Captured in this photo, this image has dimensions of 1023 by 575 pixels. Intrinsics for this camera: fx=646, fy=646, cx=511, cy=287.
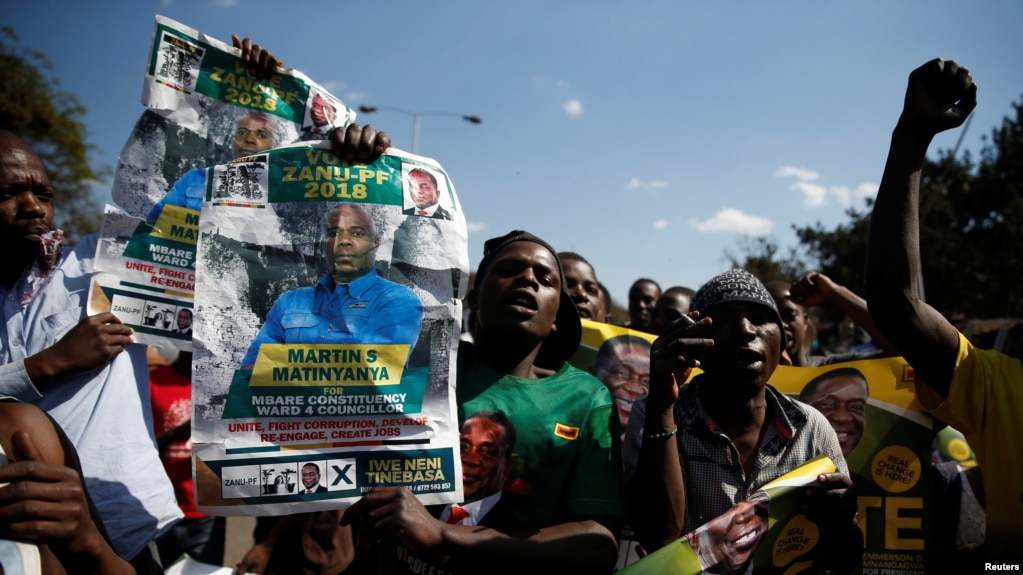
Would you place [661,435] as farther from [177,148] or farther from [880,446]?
[177,148]

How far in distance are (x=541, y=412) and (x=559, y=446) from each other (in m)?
0.12

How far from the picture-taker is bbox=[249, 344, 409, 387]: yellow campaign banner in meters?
1.79

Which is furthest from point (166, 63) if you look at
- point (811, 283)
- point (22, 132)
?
point (22, 132)

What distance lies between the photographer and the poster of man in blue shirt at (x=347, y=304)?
1810mm

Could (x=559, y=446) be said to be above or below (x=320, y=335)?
below

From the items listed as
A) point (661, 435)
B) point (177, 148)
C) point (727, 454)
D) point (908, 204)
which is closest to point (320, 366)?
point (661, 435)

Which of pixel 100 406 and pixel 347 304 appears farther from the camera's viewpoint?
pixel 100 406

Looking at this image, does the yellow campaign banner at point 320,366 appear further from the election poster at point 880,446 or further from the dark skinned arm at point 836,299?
the dark skinned arm at point 836,299

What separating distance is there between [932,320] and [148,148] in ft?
8.41

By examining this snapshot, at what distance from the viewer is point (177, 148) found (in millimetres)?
2309

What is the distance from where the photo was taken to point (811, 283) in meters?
3.29

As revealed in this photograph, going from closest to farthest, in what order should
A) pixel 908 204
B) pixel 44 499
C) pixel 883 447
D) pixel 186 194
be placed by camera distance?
1. pixel 44 499
2. pixel 908 204
3. pixel 186 194
4. pixel 883 447

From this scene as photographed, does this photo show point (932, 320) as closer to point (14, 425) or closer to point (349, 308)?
point (349, 308)

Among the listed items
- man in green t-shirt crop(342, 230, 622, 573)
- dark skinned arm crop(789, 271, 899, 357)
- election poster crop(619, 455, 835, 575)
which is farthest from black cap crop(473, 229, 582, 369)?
dark skinned arm crop(789, 271, 899, 357)
